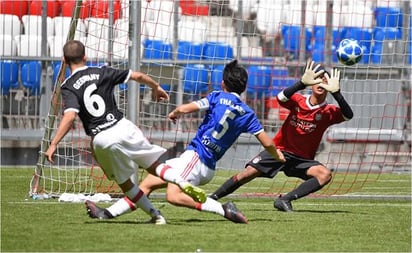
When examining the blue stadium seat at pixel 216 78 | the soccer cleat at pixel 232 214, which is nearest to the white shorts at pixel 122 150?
the soccer cleat at pixel 232 214

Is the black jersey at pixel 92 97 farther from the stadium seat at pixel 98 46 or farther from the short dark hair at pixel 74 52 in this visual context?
the stadium seat at pixel 98 46

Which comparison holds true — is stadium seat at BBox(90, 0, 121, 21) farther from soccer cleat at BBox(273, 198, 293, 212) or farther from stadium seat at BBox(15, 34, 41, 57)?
stadium seat at BBox(15, 34, 41, 57)

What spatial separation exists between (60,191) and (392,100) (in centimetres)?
726

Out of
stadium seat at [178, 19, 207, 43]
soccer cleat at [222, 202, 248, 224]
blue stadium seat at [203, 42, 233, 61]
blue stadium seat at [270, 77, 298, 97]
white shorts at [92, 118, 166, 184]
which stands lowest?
soccer cleat at [222, 202, 248, 224]

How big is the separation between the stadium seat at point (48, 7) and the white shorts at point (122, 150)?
9.29 m

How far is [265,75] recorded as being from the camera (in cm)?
1817

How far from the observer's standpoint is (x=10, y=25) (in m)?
18.1

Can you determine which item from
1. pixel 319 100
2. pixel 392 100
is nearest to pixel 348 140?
pixel 392 100

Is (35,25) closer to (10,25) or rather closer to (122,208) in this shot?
(10,25)

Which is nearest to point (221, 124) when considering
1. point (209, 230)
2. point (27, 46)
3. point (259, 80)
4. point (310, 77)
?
point (209, 230)

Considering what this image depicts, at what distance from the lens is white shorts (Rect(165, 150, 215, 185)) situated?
32.7 ft

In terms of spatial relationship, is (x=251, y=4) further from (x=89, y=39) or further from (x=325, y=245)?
(x=325, y=245)

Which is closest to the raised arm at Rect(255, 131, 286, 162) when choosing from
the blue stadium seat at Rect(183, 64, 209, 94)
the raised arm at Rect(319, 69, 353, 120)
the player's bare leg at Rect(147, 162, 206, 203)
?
the player's bare leg at Rect(147, 162, 206, 203)

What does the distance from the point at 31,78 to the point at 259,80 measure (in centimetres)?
380
